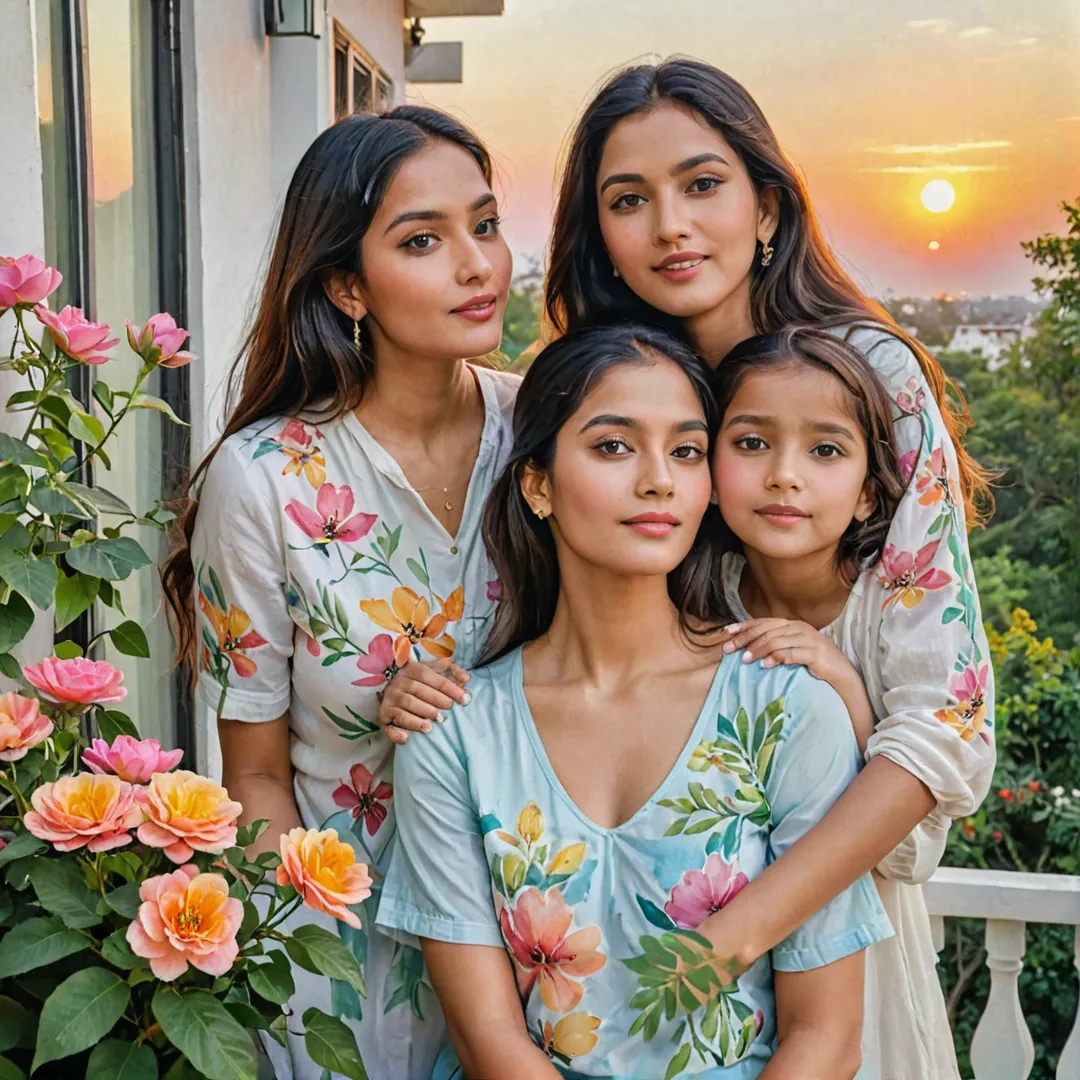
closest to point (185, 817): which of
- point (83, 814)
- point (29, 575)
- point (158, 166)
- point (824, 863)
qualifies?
point (83, 814)

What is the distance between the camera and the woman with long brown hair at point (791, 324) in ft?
5.11

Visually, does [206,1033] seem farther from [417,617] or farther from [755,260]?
[755,260]

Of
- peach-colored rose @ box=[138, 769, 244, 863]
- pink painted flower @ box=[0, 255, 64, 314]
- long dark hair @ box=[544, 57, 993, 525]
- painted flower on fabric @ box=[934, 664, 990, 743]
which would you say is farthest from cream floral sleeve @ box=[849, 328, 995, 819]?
pink painted flower @ box=[0, 255, 64, 314]

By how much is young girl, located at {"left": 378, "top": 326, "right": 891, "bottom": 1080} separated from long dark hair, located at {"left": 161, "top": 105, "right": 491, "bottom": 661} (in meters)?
0.31

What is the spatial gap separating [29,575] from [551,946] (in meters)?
0.68

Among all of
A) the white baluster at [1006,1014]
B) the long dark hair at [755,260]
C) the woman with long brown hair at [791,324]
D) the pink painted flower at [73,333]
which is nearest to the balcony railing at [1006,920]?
the white baluster at [1006,1014]

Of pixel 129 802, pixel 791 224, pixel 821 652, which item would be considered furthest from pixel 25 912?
pixel 791 224

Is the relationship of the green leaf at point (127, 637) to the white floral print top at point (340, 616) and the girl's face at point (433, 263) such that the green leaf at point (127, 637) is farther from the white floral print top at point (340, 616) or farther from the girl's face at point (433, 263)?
the girl's face at point (433, 263)

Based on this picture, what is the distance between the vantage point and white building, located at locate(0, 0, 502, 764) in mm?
1946

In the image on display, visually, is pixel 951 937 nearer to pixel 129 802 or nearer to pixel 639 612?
pixel 639 612

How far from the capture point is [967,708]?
1.65 metres

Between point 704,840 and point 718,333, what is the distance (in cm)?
69

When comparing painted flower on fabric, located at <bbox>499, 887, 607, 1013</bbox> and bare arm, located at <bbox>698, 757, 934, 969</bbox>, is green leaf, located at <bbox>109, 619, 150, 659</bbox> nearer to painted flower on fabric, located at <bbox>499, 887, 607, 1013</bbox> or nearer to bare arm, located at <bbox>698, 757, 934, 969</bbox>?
painted flower on fabric, located at <bbox>499, 887, 607, 1013</bbox>

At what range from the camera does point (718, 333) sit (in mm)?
1861
